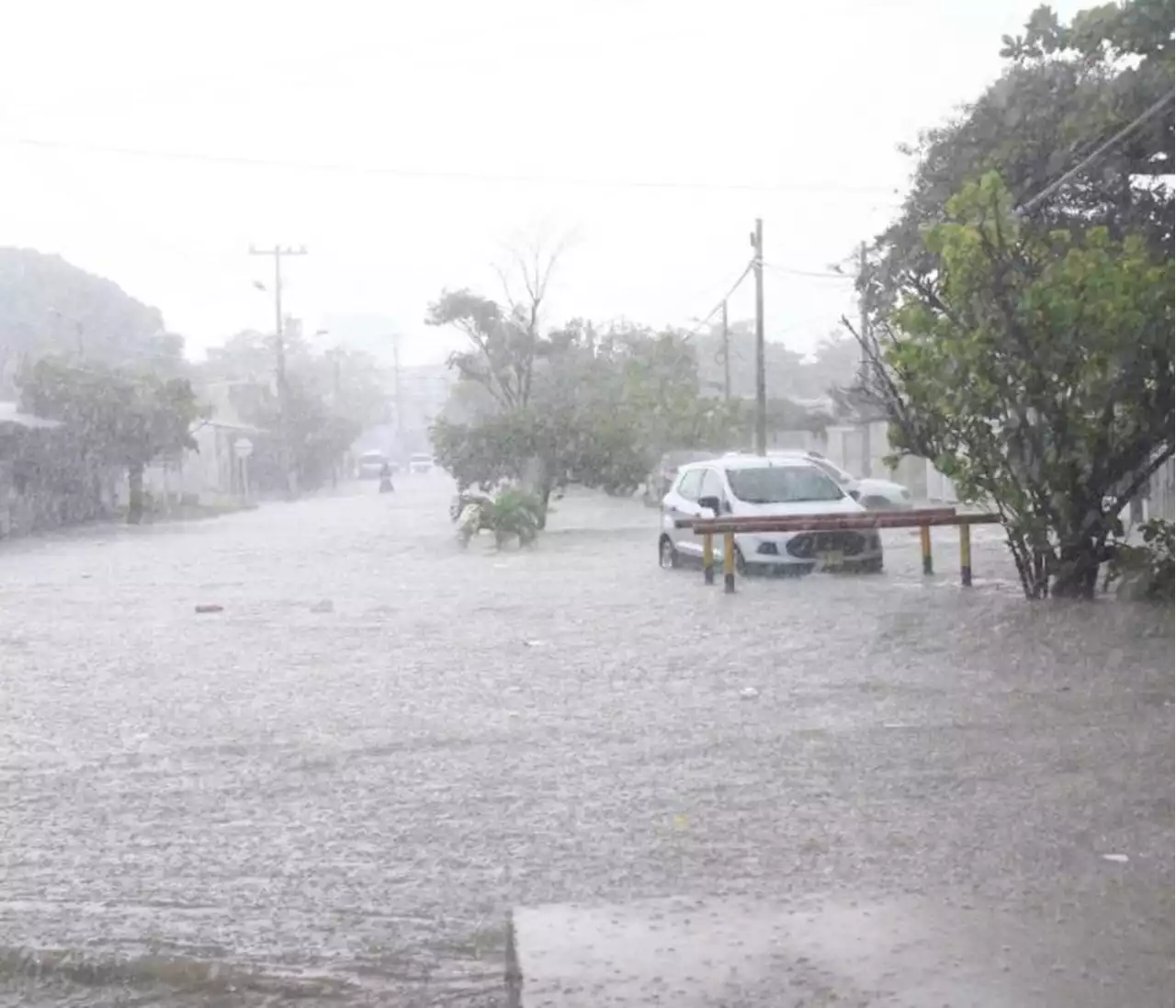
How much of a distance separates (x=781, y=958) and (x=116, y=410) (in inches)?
1615

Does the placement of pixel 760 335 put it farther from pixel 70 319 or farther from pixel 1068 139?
pixel 70 319

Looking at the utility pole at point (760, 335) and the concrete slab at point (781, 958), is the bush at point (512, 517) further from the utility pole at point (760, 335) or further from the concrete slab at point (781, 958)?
the concrete slab at point (781, 958)

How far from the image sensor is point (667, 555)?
2220cm

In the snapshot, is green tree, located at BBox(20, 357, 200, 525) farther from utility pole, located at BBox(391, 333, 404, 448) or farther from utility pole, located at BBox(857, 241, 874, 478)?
utility pole, located at BBox(391, 333, 404, 448)

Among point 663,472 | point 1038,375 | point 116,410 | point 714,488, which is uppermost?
point 116,410

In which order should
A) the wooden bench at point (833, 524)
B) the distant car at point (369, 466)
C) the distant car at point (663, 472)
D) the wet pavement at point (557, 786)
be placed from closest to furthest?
1. the wet pavement at point (557, 786)
2. the wooden bench at point (833, 524)
3. the distant car at point (663, 472)
4. the distant car at point (369, 466)

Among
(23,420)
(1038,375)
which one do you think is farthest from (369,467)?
(1038,375)

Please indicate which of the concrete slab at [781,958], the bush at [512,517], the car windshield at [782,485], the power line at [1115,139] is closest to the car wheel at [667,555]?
the car windshield at [782,485]

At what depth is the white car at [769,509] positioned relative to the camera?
760 inches

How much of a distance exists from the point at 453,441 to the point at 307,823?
27205mm

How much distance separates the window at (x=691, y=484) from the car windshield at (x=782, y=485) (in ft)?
2.36

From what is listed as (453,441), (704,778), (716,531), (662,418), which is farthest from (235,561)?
(662,418)

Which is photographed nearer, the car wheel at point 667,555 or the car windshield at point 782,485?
the car windshield at point 782,485

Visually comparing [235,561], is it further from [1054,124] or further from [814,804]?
[814,804]
